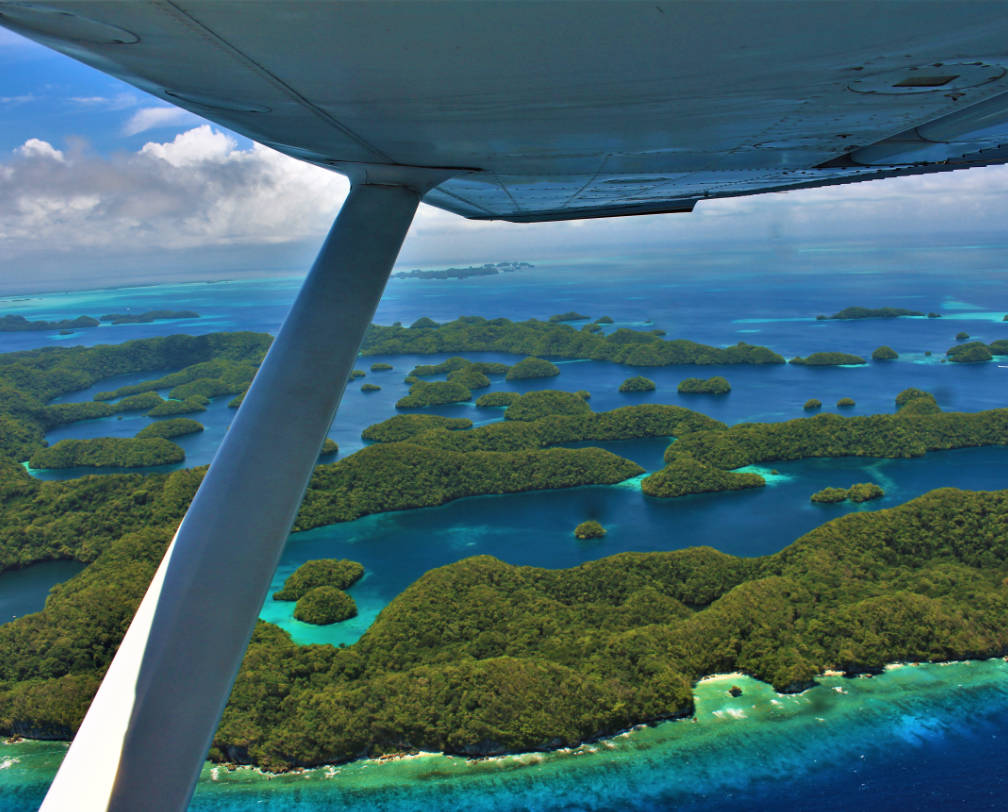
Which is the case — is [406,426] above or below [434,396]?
below

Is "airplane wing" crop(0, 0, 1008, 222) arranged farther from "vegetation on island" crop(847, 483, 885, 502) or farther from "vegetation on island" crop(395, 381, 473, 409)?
"vegetation on island" crop(395, 381, 473, 409)

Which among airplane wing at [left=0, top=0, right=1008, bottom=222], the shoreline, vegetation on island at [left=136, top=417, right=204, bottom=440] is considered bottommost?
the shoreline

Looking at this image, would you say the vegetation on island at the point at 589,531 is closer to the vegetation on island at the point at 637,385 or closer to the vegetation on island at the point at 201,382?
the vegetation on island at the point at 637,385

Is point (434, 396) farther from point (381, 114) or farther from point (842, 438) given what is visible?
point (381, 114)

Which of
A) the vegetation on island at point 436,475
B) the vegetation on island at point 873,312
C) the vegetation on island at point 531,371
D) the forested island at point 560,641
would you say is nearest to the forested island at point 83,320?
the vegetation on island at point 531,371

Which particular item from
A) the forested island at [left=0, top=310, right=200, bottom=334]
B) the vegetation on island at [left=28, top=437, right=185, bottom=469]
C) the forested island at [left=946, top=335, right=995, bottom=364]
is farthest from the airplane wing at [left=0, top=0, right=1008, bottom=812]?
the forested island at [left=0, top=310, right=200, bottom=334]

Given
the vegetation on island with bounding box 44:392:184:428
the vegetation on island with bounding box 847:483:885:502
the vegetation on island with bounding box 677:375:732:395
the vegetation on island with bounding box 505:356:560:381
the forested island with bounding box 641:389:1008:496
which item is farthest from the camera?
the vegetation on island with bounding box 505:356:560:381

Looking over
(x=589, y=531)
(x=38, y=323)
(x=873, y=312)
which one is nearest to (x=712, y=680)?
(x=589, y=531)
